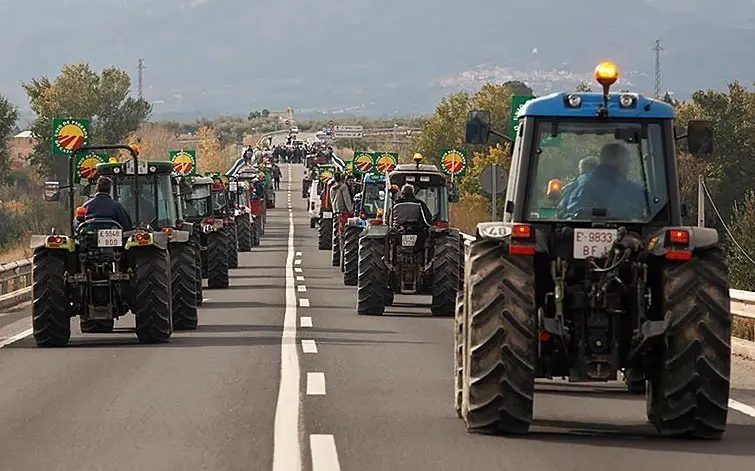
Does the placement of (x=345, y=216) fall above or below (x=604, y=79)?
below

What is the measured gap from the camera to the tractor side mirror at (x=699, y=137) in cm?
1297

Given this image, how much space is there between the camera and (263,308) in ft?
88.7

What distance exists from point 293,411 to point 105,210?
25.2 feet

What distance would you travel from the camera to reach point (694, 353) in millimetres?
12078

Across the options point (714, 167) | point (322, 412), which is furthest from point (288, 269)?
point (714, 167)

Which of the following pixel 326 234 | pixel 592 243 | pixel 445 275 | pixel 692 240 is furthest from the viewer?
pixel 326 234

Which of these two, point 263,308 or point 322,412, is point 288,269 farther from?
point 322,412

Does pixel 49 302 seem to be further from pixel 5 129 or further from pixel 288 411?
pixel 5 129

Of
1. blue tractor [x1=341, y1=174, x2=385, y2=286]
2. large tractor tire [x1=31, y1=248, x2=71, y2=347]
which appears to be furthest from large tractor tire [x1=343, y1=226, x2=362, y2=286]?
large tractor tire [x1=31, y1=248, x2=71, y2=347]

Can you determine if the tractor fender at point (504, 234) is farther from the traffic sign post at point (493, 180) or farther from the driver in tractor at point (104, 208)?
the traffic sign post at point (493, 180)

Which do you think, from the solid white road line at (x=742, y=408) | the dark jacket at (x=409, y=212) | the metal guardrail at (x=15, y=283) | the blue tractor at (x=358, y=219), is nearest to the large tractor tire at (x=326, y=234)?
the blue tractor at (x=358, y=219)

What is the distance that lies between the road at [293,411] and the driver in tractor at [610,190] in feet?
5.52

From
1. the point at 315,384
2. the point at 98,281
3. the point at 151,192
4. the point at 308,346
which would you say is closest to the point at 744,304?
the point at 308,346

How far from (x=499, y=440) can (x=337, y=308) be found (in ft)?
49.4
